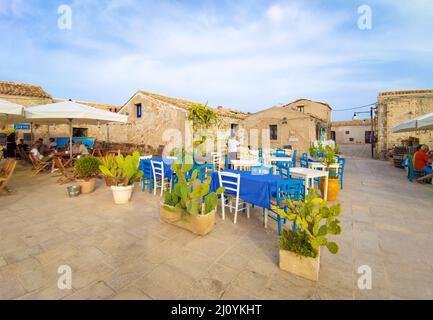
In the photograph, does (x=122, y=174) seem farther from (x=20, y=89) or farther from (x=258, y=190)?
(x=20, y=89)

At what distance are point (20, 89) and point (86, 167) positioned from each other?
15.5 metres

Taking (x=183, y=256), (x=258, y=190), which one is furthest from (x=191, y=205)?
(x=258, y=190)

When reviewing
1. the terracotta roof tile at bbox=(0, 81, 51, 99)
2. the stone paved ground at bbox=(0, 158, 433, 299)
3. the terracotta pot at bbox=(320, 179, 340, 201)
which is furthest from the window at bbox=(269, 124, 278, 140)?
the terracotta roof tile at bbox=(0, 81, 51, 99)

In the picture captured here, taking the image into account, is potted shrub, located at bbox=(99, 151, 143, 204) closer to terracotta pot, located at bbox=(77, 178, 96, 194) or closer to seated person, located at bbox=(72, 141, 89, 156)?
terracotta pot, located at bbox=(77, 178, 96, 194)

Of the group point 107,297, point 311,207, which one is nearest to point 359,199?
point 311,207

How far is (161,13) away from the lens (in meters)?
6.64

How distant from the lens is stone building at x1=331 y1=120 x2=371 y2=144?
31.0 metres

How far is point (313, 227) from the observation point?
2.02 m

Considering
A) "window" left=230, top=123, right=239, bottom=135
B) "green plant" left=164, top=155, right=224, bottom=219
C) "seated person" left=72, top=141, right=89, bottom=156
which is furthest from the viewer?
"window" left=230, top=123, right=239, bottom=135

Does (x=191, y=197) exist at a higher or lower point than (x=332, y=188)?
higher

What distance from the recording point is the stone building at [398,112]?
481 inches

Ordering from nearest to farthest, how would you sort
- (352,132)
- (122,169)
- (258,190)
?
(258,190) → (122,169) → (352,132)

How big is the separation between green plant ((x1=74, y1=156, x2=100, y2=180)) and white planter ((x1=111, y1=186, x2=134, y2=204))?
124cm

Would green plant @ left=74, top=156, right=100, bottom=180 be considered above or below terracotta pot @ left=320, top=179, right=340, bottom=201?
above
